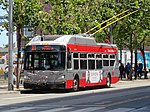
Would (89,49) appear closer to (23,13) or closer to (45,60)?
(45,60)

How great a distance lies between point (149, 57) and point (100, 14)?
4388 centimetres

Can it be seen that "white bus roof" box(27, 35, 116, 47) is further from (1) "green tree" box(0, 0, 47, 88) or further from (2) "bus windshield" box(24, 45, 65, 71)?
(1) "green tree" box(0, 0, 47, 88)

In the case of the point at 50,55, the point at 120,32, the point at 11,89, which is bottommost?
the point at 11,89

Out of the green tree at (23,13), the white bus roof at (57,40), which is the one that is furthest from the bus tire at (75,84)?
the green tree at (23,13)

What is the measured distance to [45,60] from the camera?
28.1 m

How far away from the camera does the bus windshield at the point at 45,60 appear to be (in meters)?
27.8

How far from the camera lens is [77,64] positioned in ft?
96.2

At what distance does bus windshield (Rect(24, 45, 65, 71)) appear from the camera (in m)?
27.8

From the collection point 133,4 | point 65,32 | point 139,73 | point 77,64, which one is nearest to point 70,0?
point 65,32

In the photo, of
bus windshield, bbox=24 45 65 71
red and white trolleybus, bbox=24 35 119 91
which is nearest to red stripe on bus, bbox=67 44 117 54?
red and white trolleybus, bbox=24 35 119 91

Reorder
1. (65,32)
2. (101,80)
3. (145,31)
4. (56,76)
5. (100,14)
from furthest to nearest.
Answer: (145,31) < (100,14) < (65,32) < (101,80) < (56,76)

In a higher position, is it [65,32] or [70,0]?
[70,0]

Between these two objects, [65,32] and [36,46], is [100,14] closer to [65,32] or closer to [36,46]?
[65,32]

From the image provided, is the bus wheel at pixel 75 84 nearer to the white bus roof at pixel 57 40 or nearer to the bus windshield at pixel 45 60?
the bus windshield at pixel 45 60
